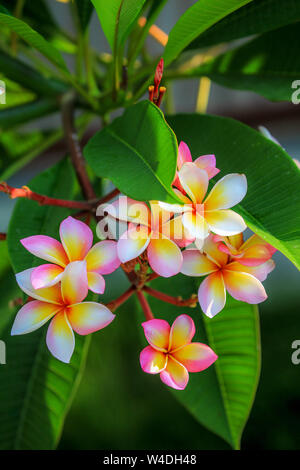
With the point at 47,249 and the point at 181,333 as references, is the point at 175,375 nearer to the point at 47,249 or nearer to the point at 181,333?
the point at 181,333

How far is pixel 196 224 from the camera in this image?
338 millimetres

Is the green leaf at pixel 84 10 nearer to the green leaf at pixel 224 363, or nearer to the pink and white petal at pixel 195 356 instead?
the green leaf at pixel 224 363

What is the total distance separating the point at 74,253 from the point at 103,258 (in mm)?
25

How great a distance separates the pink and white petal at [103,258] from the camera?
0.36 metres

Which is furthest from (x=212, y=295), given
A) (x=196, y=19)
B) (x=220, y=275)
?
(x=196, y=19)

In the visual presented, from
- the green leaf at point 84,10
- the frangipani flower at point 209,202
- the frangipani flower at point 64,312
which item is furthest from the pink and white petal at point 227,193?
the green leaf at point 84,10

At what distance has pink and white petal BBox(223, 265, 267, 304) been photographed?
1.22 ft

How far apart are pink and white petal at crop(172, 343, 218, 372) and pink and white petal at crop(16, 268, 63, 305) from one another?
0.34 ft

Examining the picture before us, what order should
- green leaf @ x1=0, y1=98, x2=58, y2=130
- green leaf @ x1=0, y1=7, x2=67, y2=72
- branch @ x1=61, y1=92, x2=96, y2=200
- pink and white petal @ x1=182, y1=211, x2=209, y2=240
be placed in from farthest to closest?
green leaf @ x1=0, y1=98, x2=58, y2=130
branch @ x1=61, y1=92, x2=96, y2=200
green leaf @ x1=0, y1=7, x2=67, y2=72
pink and white petal @ x1=182, y1=211, x2=209, y2=240

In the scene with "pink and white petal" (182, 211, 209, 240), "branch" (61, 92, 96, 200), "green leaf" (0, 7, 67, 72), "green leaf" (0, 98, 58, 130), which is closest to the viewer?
"pink and white petal" (182, 211, 209, 240)

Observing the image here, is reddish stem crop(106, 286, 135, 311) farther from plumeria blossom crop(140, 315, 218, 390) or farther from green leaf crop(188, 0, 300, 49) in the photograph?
green leaf crop(188, 0, 300, 49)

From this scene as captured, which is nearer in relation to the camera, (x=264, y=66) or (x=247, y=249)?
(x=247, y=249)

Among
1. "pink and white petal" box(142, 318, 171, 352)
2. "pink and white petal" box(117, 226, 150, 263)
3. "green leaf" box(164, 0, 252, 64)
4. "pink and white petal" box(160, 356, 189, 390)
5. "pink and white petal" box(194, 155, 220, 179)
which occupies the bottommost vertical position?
"pink and white petal" box(160, 356, 189, 390)

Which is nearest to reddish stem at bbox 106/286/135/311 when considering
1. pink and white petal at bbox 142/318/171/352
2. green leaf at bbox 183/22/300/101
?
pink and white petal at bbox 142/318/171/352
